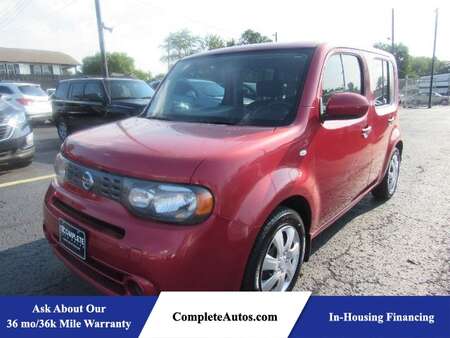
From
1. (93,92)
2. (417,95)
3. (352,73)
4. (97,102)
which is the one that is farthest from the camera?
(417,95)

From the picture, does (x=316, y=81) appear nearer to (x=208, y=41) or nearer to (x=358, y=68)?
(x=358, y=68)

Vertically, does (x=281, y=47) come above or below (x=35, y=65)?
below

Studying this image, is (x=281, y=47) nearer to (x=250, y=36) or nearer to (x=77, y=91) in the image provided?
(x=77, y=91)

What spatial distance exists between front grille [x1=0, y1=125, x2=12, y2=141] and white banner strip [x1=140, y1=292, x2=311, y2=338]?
481 cm

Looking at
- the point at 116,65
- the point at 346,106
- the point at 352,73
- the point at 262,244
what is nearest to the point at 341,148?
the point at 346,106

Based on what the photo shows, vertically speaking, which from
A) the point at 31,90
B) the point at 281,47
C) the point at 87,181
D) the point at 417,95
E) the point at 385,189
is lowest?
the point at 417,95

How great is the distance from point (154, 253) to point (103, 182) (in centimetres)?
58

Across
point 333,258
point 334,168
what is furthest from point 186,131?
point 333,258

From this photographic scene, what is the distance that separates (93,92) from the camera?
894 cm

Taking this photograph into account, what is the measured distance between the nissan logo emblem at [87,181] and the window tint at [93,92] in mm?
6878

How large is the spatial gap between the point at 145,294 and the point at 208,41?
58.2m

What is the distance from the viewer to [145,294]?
1.85 meters

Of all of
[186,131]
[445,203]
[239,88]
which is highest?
[239,88]

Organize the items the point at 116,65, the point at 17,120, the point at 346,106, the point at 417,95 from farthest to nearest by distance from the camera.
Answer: the point at 116,65 < the point at 417,95 < the point at 17,120 < the point at 346,106
